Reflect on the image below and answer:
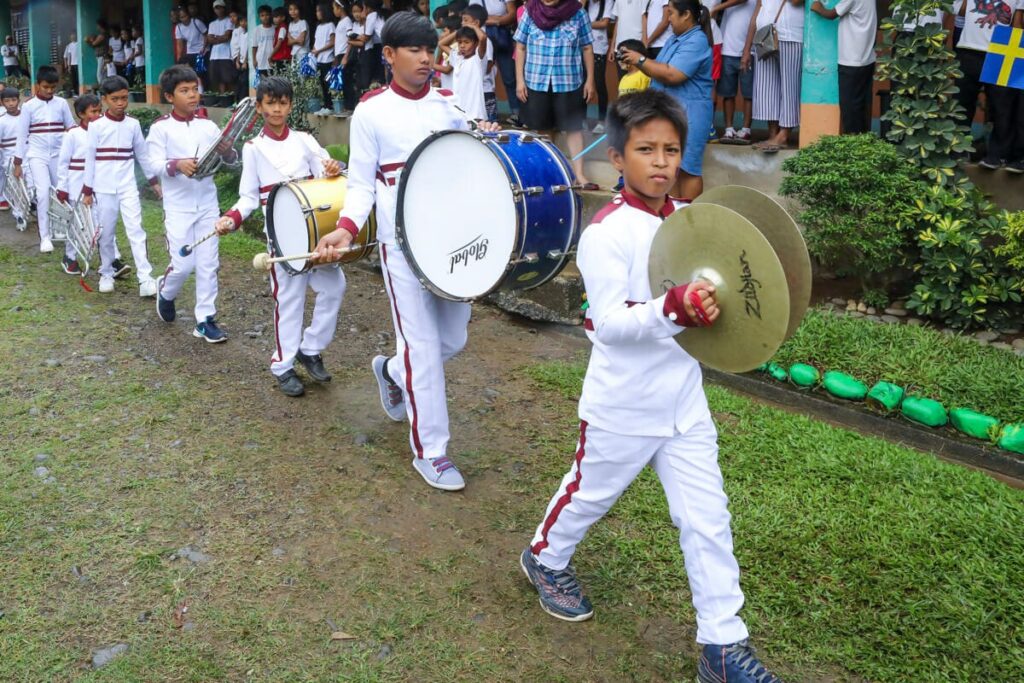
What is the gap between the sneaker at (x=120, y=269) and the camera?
28.5ft

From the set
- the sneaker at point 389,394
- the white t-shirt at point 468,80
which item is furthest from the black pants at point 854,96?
the sneaker at point 389,394

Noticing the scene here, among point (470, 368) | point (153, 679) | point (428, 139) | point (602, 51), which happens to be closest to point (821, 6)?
point (602, 51)

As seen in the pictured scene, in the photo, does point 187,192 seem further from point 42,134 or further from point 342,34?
point 342,34

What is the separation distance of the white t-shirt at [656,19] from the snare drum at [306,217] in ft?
12.8

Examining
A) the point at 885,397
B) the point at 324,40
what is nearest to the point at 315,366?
the point at 885,397

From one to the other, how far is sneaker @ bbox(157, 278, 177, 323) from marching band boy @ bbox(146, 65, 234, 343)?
0.44 ft

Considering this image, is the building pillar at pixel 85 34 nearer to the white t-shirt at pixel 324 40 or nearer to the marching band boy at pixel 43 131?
the white t-shirt at pixel 324 40

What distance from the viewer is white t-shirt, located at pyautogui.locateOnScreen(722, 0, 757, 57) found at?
26.7ft

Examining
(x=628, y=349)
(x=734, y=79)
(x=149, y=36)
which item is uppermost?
(x=149, y=36)

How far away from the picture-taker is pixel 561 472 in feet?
15.5

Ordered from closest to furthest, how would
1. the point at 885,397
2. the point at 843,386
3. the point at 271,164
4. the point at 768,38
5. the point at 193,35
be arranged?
the point at 885,397, the point at 843,386, the point at 271,164, the point at 768,38, the point at 193,35

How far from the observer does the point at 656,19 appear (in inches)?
332

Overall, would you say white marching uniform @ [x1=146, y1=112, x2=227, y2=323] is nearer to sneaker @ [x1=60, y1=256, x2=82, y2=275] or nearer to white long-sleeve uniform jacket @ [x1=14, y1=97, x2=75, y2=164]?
sneaker @ [x1=60, y1=256, x2=82, y2=275]

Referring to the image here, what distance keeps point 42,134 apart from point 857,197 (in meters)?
9.04
